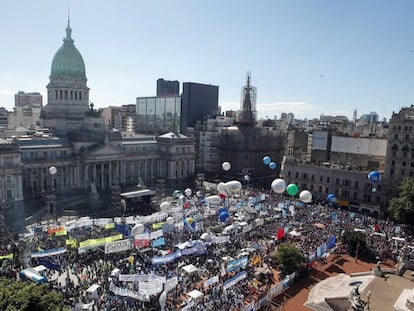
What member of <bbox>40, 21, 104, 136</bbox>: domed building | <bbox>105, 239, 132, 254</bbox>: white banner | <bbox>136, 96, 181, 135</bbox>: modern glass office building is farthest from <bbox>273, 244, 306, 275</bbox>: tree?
Result: <bbox>136, 96, 181, 135</bbox>: modern glass office building

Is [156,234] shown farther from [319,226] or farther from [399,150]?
[399,150]

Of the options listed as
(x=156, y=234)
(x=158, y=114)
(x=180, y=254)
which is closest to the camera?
(x=180, y=254)

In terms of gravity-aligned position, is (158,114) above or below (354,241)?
above

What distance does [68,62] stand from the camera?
10162 cm

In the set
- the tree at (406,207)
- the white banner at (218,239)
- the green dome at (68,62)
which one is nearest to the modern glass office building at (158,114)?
the green dome at (68,62)

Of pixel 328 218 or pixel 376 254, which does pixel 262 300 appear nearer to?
pixel 376 254

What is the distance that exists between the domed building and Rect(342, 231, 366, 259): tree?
64.0 metres

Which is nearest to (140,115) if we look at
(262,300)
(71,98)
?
(71,98)

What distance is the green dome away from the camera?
10100 cm

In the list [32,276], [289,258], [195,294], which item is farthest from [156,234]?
[289,258]

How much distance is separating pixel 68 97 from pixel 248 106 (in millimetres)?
50566

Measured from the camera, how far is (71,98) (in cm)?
10088

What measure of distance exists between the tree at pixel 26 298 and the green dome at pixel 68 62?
81.7 meters

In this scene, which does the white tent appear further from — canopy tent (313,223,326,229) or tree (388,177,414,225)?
tree (388,177,414,225)
